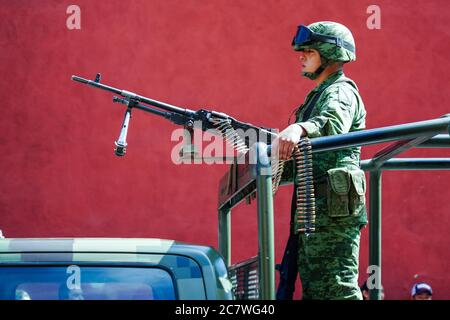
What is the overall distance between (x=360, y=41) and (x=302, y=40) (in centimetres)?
487

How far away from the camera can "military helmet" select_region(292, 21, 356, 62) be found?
3.95m

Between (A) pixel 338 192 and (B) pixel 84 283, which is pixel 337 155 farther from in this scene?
(B) pixel 84 283

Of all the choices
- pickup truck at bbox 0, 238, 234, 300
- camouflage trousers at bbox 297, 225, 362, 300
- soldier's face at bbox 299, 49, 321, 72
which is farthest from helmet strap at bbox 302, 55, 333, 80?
pickup truck at bbox 0, 238, 234, 300

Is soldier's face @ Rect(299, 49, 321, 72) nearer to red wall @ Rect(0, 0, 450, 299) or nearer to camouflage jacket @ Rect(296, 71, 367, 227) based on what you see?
camouflage jacket @ Rect(296, 71, 367, 227)

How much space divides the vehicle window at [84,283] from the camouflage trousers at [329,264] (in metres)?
0.87

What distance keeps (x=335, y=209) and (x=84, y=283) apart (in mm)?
1153

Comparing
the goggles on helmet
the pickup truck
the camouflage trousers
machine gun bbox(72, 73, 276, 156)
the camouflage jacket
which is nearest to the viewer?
the pickup truck

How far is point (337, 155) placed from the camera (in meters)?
3.74

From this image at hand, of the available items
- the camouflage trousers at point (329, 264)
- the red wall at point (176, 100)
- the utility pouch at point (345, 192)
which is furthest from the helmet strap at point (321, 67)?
the red wall at point (176, 100)

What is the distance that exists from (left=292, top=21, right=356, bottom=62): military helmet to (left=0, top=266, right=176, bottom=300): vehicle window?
152cm

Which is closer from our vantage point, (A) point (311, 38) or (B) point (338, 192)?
(B) point (338, 192)

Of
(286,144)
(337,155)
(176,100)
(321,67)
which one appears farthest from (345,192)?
(176,100)

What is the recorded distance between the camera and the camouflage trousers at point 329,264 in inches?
136
